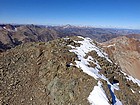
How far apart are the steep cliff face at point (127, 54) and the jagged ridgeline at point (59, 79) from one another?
A: 35998 millimetres

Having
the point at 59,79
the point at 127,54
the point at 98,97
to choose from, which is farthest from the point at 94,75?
the point at 127,54

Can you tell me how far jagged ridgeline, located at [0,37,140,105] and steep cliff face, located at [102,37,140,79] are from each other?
35998mm

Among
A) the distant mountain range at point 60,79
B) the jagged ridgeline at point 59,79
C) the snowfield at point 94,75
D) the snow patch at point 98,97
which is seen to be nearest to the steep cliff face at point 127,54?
the snowfield at point 94,75

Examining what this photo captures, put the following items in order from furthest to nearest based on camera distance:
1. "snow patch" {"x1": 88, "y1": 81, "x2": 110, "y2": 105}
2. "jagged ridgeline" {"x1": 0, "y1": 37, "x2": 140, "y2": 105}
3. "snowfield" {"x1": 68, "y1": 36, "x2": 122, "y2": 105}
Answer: "jagged ridgeline" {"x1": 0, "y1": 37, "x2": 140, "y2": 105} < "snowfield" {"x1": 68, "y1": 36, "x2": 122, "y2": 105} < "snow patch" {"x1": 88, "y1": 81, "x2": 110, "y2": 105}

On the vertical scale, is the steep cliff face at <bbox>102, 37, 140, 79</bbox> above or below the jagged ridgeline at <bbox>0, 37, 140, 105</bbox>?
below

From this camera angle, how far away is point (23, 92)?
70.2 feet

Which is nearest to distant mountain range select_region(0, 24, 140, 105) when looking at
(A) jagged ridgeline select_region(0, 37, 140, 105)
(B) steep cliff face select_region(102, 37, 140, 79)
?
(A) jagged ridgeline select_region(0, 37, 140, 105)

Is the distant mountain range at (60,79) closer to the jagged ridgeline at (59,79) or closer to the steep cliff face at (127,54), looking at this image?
the jagged ridgeline at (59,79)

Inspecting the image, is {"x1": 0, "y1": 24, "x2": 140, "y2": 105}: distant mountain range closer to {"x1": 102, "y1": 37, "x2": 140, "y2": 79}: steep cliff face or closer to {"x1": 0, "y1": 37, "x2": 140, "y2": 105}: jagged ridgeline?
{"x1": 0, "y1": 37, "x2": 140, "y2": 105}: jagged ridgeline

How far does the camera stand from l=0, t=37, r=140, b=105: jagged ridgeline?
795 inches

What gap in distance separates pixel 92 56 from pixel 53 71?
693 centimetres

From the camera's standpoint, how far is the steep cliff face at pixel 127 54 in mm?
66481

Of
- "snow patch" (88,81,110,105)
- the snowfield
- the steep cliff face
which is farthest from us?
the steep cliff face

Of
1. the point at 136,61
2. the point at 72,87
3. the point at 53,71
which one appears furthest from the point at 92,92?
the point at 136,61
